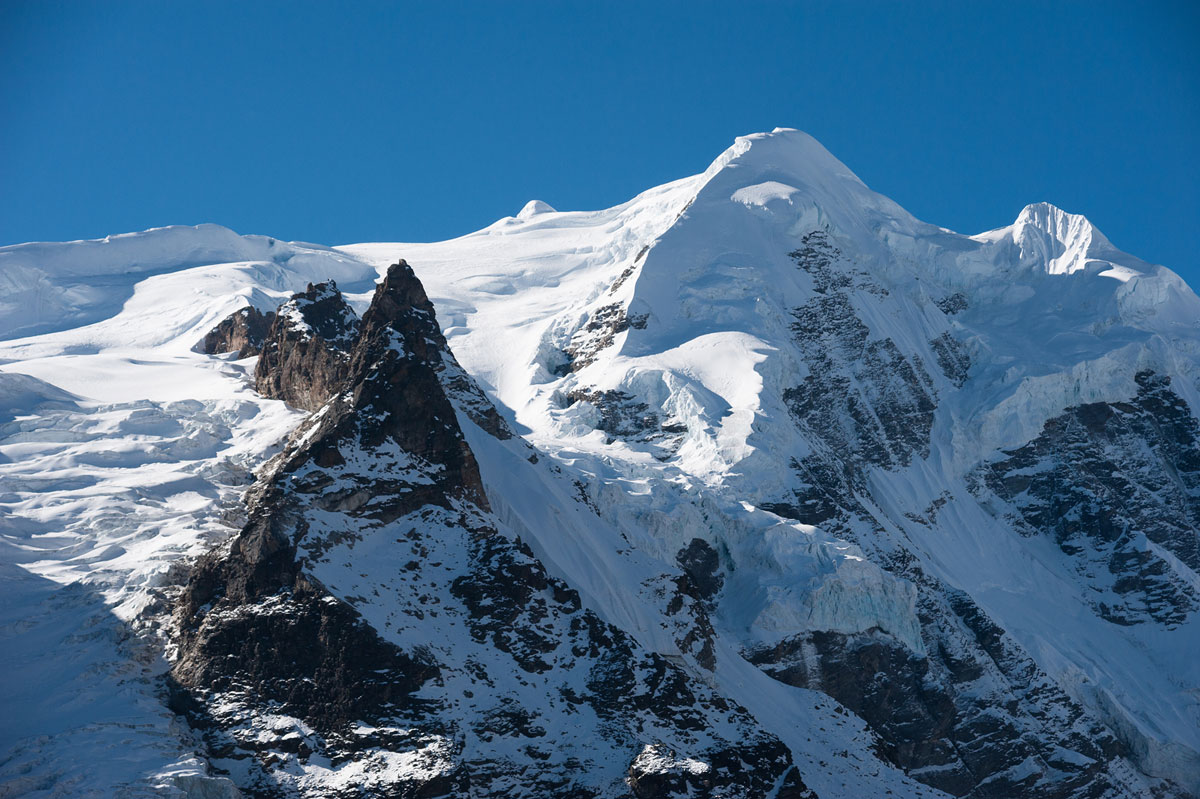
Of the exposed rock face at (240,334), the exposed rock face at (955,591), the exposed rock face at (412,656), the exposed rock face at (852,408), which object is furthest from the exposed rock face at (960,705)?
the exposed rock face at (240,334)

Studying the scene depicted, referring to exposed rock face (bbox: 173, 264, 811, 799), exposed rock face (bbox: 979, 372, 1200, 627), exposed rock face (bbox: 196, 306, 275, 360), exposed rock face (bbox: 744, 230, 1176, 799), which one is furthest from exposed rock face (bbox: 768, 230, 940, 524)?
exposed rock face (bbox: 173, 264, 811, 799)

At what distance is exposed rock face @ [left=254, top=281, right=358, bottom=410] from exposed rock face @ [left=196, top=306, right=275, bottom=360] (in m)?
23.3

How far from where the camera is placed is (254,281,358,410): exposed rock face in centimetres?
14162

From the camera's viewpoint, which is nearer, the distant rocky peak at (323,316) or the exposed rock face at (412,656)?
the exposed rock face at (412,656)

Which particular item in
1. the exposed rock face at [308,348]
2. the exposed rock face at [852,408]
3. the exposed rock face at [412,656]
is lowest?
the exposed rock face at [412,656]

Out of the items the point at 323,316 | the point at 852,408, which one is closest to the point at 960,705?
the point at 852,408

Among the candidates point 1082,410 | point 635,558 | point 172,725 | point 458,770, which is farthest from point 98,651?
point 1082,410

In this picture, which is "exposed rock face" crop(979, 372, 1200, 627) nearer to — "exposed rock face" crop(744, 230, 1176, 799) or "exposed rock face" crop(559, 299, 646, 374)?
"exposed rock face" crop(744, 230, 1176, 799)

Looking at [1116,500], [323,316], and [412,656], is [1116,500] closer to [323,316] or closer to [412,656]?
[323,316]

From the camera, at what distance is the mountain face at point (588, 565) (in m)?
96.5

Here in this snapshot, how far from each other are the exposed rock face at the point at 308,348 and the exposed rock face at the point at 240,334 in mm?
23347

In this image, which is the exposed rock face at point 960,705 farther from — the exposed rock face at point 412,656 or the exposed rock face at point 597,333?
the exposed rock face at point 597,333

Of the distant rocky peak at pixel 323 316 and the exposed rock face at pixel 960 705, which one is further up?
the distant rocky peak at pixel 323 316

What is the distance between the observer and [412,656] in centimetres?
9788
